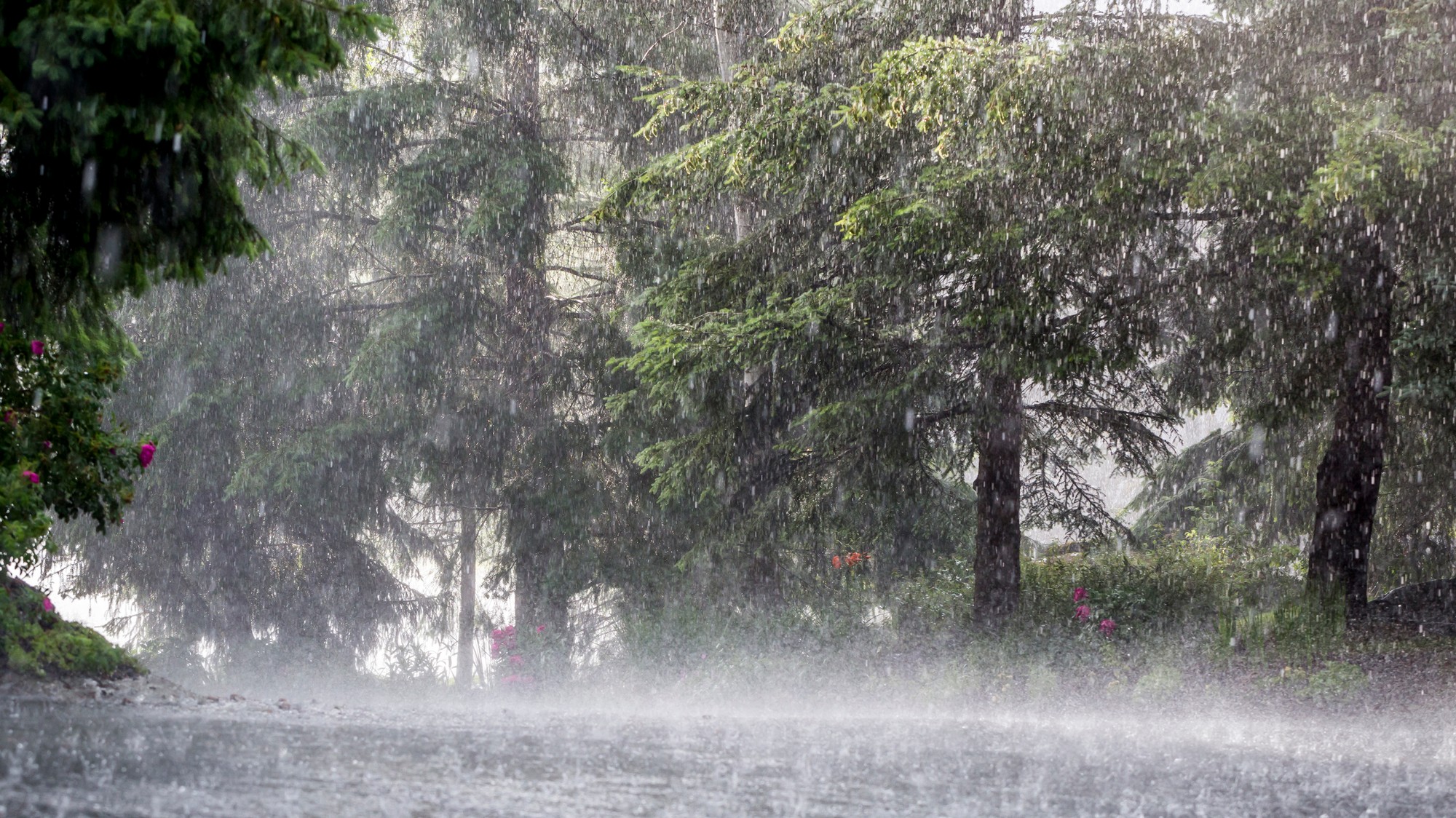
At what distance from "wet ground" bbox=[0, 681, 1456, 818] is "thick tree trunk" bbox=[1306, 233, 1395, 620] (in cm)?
339

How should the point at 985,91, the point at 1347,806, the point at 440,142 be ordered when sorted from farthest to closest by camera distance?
the point at 440,142 < the point at 985,91 < the point at 1347,806

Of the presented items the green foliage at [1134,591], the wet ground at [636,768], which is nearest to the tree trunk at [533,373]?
the green foliage at [1134,591]

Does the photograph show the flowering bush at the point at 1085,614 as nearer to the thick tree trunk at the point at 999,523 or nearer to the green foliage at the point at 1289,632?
the thick tree trunk at the point at 999,523

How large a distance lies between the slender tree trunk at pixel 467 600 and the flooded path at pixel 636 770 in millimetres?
10895

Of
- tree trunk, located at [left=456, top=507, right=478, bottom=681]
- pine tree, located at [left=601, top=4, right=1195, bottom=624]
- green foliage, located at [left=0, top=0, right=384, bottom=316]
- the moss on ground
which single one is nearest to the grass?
pine tree, located at [left=601, top=4, right=1195, bottom=624]

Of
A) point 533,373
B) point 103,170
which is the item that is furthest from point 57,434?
point 533,373

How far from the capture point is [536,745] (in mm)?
5066

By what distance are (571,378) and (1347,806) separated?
12541 mm

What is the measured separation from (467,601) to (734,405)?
27.5 feet

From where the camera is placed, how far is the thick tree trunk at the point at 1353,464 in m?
9.66

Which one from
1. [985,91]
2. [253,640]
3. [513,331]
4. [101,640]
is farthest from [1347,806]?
[253,640]

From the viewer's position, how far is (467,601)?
18.2 meters

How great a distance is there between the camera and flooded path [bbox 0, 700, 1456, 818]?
143 inches

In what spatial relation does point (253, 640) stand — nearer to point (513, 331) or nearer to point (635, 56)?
point (513, 331)
